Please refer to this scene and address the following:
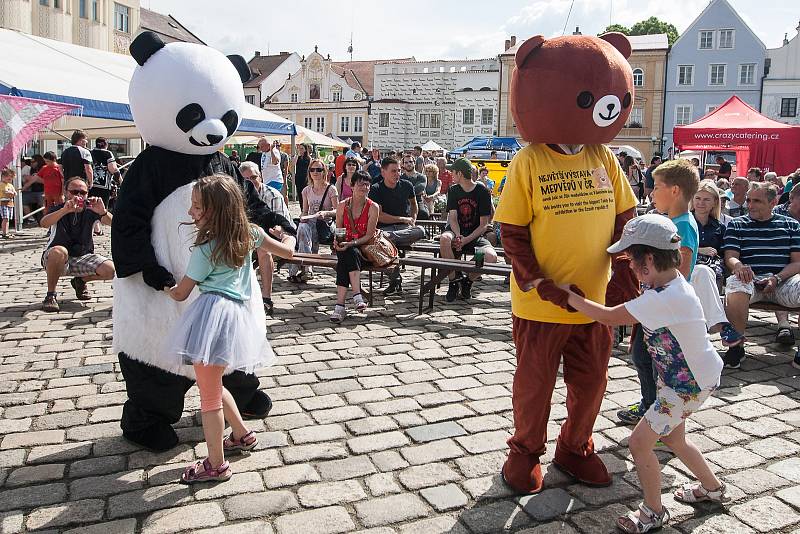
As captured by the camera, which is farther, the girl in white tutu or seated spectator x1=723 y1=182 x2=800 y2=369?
seated spectator x1=723 y1=182 x2=800 y2=369

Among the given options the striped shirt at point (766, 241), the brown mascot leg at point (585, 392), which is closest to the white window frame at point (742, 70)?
the striped shirt at point (766, 241)

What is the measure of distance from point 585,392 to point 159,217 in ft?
7.66

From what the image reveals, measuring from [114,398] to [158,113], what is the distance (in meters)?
1.90

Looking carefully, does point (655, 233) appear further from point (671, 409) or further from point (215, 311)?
point (215, 311)

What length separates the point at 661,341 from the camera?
2.96 meters

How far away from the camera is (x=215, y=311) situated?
126 inches

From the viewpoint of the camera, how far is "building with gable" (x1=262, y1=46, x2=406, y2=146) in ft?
182

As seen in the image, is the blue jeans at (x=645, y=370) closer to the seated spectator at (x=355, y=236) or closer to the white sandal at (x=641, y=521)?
the white sandal at (x=641, y=521)

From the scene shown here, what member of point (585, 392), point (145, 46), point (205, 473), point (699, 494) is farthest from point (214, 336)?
point (699, 494)

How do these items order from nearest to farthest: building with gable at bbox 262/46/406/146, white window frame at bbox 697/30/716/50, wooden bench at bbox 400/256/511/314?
wooden bench at bbox 400/256/511/314 < white window frame at bbox 697/30/716/50 < building with gable at bbox 262/46/406/146

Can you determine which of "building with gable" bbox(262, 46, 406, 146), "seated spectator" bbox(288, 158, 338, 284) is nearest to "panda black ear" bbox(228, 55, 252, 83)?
"seated spectator" bbox(288, 158, 338, 284)

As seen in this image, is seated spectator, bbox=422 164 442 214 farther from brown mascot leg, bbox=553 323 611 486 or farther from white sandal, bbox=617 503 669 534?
white sandal, bbox=617 503 669 534

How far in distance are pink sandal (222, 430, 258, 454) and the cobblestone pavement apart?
0.18 feet

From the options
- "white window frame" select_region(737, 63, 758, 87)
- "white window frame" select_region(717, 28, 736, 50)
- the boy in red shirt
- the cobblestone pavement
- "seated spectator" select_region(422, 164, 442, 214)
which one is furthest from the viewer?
"white window frame" select_region(717, 28, 736, 50)
